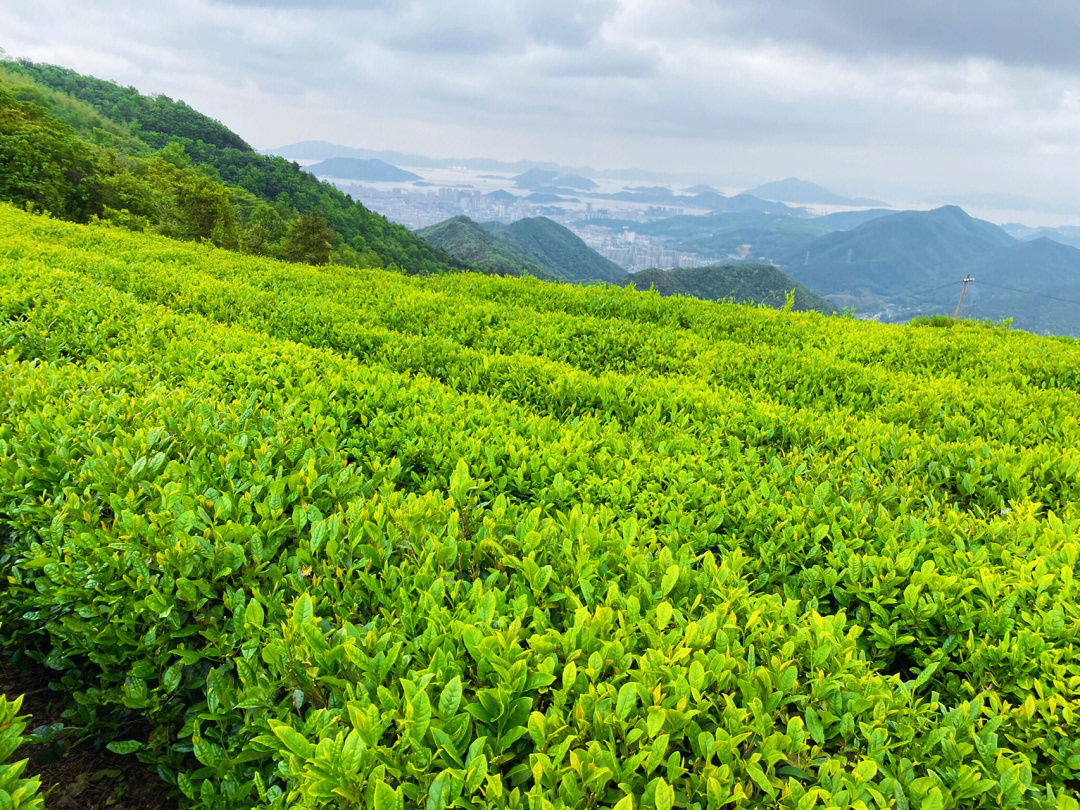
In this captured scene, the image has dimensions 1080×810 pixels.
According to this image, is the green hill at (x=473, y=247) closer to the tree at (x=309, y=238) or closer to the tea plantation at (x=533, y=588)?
the tree at (x=309, y=238)

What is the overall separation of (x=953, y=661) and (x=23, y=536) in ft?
14.1

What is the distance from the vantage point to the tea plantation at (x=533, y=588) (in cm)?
165

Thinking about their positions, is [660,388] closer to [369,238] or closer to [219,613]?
[219,613]

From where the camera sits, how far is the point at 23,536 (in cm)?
276

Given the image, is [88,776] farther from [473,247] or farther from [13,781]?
[473,247]

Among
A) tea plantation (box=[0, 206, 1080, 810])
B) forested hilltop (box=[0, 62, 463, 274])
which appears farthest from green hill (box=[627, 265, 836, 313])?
tea plantation (box=[0, 206, 1080, 810])

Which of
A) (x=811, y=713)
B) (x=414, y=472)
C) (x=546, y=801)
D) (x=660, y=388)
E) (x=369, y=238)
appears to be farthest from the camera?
(x=369, y=238)

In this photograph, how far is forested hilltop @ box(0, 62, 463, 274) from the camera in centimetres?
3606

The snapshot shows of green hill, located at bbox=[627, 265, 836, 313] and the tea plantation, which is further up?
green hill, located at bbox=[627, 265, 836, 313]

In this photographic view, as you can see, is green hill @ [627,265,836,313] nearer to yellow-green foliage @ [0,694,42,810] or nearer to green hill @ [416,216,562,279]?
green hill @ [416,216,562,279]

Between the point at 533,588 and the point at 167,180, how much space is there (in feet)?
217

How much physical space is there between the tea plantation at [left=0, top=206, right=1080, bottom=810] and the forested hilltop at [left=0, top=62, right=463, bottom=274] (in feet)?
117

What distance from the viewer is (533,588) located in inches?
88.7

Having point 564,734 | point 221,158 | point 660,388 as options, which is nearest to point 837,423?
point 660,388
